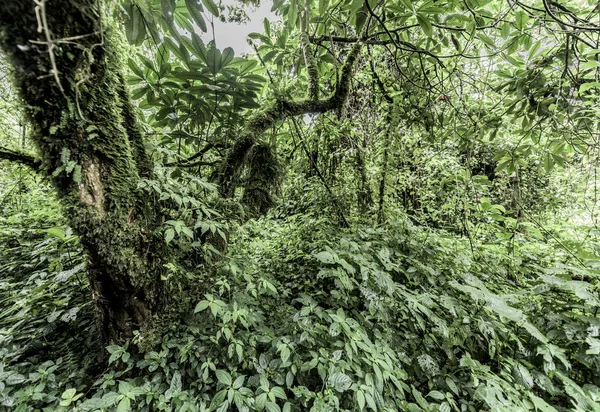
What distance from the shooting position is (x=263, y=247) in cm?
205

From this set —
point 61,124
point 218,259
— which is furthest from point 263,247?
point 61,124

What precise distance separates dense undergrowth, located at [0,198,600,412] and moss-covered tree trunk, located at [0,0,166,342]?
242 millimetres

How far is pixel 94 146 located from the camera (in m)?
0.91

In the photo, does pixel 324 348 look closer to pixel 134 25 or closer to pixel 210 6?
pixel 210 6

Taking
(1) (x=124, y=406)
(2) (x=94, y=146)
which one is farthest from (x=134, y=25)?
(1) (x=124, y=406)

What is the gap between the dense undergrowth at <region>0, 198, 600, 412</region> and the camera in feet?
3.27

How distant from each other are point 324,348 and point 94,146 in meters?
1.25

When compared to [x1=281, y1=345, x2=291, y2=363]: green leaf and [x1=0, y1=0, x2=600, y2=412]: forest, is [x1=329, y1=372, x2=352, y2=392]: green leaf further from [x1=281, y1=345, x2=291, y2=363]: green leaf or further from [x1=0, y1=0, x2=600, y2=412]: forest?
[x1=281, y1=345, x2=291, y2=363]: green leaf

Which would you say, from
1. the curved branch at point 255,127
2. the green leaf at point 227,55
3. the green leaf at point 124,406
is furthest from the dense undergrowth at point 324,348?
the green leaf at point 227,55

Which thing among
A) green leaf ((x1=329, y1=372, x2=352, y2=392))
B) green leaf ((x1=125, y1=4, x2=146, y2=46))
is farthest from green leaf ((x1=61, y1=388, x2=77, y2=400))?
green leaf ((x1=125, y1=4, x2=146, y2=46))

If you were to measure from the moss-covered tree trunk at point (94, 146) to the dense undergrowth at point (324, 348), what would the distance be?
0.24m

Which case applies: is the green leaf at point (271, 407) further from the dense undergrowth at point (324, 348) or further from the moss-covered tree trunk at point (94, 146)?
the moss-covered tree trunk at point (94, 146)

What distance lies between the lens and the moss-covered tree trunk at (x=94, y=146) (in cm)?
71

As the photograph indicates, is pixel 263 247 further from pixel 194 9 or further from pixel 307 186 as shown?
pixel 194 9
